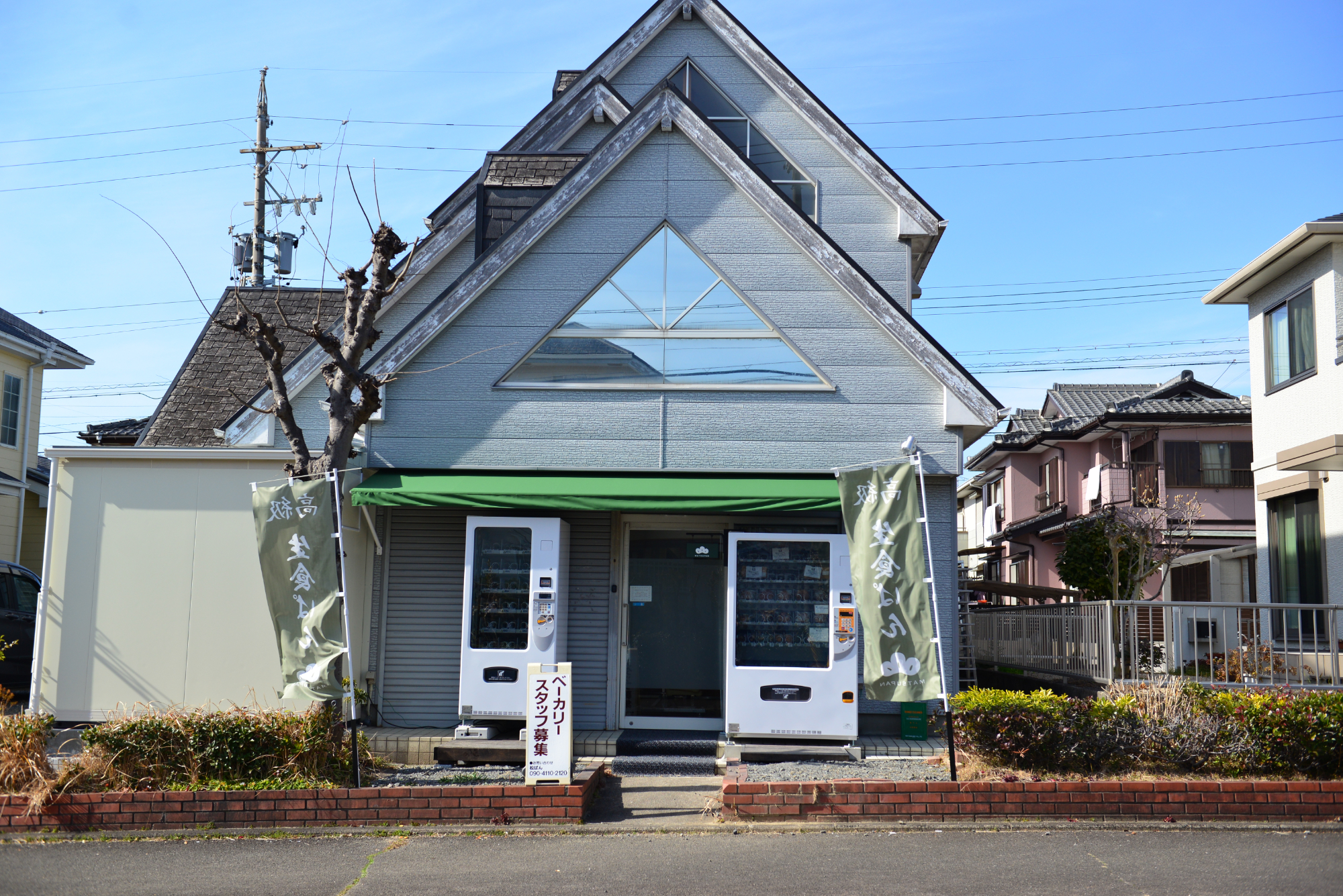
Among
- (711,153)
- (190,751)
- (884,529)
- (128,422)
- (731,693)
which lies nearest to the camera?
(190,751)

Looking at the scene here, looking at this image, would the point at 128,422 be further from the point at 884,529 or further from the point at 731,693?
the point at 884,529

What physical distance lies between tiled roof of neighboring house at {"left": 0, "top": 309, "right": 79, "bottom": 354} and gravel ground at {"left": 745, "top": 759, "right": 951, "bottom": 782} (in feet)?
62.3

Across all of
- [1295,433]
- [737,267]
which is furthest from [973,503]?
[737,267]

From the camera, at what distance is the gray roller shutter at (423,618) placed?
10.8 meters

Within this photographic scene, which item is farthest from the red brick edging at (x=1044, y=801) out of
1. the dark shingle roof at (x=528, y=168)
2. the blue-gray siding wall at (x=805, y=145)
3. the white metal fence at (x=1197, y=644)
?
the dark shingle roof at (x=528, y=168)

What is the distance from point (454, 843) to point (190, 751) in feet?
7.56

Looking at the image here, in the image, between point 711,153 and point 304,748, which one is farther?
point 711,153

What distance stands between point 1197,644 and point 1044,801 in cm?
522

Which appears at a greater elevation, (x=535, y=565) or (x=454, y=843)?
(x=535, y=565)

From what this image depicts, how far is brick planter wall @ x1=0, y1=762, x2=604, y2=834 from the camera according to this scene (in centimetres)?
734

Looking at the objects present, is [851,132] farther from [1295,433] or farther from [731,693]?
[731,693]

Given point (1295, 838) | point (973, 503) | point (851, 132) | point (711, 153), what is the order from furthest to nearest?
point (973, 503)
point (851, 132)
point (711, 153)
point (1295, 838)

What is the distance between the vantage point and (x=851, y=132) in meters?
14.5

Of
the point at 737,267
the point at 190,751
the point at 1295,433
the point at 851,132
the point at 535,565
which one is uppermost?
the point at 851,132
